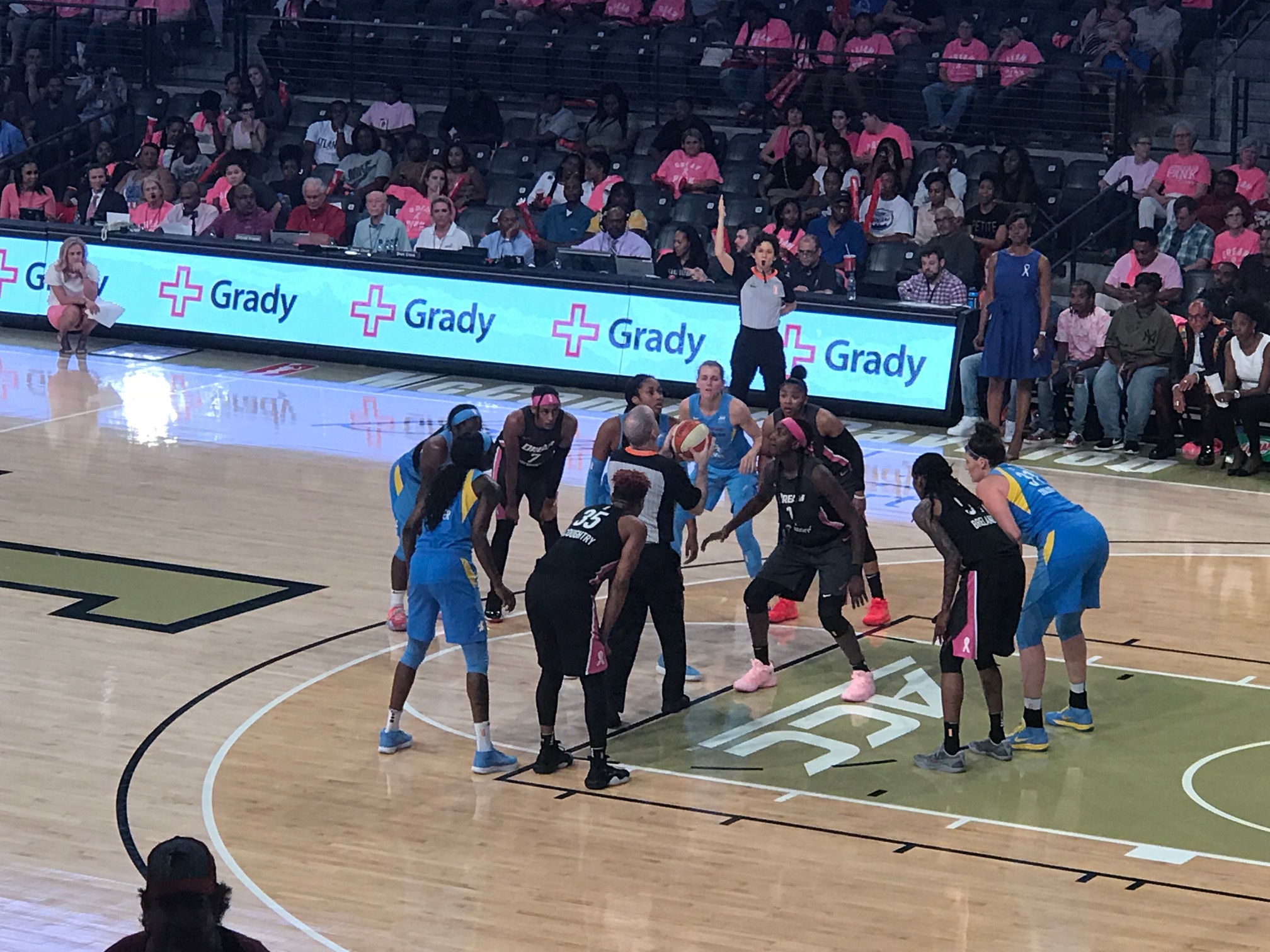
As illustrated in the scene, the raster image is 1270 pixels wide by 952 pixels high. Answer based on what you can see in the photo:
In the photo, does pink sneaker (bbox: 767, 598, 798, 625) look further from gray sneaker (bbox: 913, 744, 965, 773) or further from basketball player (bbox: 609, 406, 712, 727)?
gray sneaker (bbox: 913, 744, 965, 773)

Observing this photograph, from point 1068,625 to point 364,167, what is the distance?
1542 cm

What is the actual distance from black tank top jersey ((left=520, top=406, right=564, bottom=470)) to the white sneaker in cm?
720

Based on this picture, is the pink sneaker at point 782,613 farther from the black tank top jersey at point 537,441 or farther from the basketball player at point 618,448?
the black tank top jersey at point 537,441

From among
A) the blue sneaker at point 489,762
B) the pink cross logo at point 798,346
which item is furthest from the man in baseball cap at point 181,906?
the pink cross logo at point 798,346

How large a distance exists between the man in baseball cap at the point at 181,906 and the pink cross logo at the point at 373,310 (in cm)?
1717

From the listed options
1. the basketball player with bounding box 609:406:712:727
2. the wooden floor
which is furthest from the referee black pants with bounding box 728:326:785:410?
the basketball player with bounding box 609:406:712:727

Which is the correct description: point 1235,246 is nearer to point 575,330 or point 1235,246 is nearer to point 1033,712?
point 575,330

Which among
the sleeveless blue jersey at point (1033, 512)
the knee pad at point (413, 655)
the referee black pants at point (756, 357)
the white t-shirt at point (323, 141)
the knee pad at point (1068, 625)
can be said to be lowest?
the knee pad at point (413, 655)

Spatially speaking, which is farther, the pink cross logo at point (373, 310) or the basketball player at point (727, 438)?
the pink cross logo at point (373, 310)

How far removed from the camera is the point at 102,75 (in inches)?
1102

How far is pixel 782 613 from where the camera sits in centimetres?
1316

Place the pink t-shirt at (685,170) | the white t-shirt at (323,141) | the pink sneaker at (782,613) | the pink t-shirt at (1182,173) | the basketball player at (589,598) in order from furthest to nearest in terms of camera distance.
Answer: the white t-shirt at (323,141)
the pink t-shirt at (685,170)
the pink t-shirt at (1182,173)
the pink sneaker at (782,613)
the basketball player at (589,598)

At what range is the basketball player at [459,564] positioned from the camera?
10.1 meters

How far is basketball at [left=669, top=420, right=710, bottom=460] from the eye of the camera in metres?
12.2
